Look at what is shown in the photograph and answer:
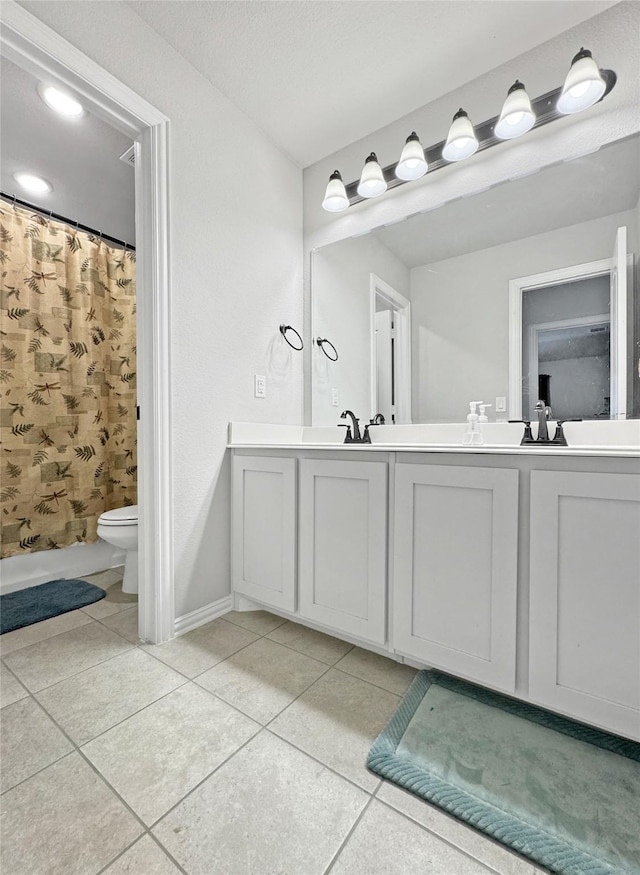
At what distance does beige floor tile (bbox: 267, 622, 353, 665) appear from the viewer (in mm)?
1405

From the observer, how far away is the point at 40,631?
156 cm

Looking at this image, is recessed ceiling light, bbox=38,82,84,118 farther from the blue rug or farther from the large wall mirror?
the blue rug

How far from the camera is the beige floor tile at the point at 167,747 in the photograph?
857 mm

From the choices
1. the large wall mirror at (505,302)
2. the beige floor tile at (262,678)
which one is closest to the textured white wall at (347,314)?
the large wall mirror at (505,302)

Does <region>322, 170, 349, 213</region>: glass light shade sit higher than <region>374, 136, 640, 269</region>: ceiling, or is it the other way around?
<region>322, 170, 349, 213</region>: glass light shade

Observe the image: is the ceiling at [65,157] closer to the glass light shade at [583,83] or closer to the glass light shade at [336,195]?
the glass light shade at [336,195]

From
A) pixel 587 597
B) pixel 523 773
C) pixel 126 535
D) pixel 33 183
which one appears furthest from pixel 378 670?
pixel 33 183

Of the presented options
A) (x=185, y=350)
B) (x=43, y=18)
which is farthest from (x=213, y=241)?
(x=43, y=18)

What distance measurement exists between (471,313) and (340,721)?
1537 mm

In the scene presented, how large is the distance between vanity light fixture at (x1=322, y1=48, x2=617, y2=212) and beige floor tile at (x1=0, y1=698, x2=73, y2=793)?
2.27 metres

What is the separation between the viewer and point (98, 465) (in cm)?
231

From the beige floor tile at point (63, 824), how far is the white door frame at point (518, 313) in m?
1.62

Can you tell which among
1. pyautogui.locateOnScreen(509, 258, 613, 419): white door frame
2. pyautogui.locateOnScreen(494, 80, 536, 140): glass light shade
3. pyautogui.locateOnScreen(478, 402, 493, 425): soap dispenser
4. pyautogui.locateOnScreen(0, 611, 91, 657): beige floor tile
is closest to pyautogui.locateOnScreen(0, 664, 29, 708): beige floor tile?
Answer: pyautogui.locateOnScreen(0, 611, 91, 657): beige floor tile

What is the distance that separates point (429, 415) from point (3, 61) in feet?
7.17
